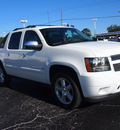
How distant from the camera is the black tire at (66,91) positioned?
133 inches

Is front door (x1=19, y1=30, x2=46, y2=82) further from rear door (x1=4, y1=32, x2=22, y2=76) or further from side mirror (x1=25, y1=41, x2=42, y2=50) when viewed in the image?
rear door (x1=4, y1=32, x2=22, y2=76)

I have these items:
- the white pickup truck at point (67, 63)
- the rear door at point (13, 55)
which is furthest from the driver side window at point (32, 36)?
the rear door at point (13, 55)

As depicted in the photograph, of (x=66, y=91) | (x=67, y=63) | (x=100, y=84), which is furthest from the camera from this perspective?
(x=66, y=91)

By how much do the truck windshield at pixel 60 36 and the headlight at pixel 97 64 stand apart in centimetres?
111

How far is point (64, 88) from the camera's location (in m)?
3.64

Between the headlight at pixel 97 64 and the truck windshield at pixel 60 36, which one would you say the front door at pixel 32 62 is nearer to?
the truck windshield at pixel 60 36

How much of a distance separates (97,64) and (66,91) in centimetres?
95

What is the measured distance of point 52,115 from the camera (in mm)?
3434

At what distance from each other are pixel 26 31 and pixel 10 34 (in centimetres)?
106

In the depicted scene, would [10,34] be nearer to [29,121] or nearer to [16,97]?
[16,97]

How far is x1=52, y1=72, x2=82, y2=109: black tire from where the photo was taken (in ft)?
11.1

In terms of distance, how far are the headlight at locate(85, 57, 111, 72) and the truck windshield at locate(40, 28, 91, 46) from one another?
1.11m

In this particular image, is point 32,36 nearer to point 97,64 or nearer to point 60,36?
point 60,36

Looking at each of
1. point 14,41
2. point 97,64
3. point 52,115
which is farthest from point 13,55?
point 97,64
